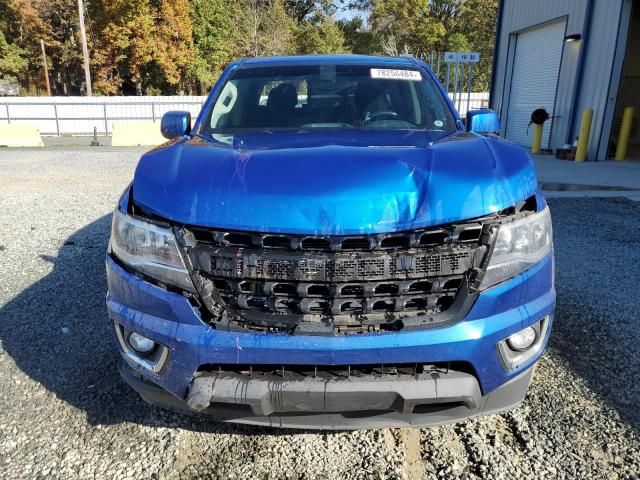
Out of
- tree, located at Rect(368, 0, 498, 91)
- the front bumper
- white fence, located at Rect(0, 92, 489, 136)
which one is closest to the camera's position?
the front bumper

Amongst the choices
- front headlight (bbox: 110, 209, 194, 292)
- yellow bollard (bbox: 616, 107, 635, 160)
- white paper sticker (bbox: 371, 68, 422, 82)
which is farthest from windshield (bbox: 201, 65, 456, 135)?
yellow bollard (bbox: 616, 107, 635, 160)

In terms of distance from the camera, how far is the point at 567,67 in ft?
41.8

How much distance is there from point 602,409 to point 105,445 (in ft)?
7.91

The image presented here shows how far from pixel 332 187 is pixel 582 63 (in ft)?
41.6

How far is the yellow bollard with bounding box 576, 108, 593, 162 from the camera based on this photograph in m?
11.7

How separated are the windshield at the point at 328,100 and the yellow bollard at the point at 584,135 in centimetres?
1007

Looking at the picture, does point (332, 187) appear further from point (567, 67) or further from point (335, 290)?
point (567, 67)

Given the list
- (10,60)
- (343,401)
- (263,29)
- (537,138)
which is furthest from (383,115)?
(10,60)

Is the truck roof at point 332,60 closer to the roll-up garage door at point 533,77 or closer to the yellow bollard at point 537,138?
the yellow bollard at point 537,138

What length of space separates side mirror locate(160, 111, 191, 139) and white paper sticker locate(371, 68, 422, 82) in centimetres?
127

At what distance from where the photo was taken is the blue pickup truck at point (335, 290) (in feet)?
5.88

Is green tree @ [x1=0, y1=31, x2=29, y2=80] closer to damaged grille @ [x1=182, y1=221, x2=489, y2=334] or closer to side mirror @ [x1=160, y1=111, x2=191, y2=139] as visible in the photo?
side mirror @ [x1=160, y1=111, x2=191, y2=139]

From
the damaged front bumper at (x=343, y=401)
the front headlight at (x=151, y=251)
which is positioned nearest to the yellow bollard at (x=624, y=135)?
the damaged front bumper at (x=343, y=401)

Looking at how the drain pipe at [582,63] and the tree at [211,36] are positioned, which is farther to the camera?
the tree at [211,36]
